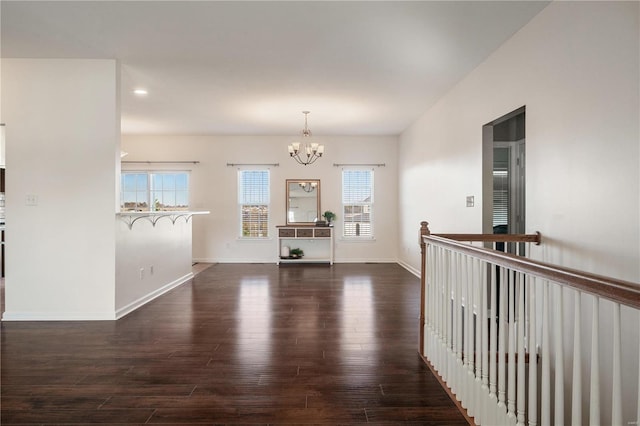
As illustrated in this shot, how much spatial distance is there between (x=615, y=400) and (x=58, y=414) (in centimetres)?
262

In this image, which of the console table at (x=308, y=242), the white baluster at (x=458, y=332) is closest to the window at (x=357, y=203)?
the console table at (x=308, y=242)

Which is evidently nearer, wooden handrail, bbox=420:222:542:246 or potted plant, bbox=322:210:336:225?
wooden handrail, bbox=420:222:542:246

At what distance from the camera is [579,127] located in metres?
2.45

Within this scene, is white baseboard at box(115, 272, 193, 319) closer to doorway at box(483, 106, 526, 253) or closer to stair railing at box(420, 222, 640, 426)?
stair railing at box(420, 222, 640, 426)

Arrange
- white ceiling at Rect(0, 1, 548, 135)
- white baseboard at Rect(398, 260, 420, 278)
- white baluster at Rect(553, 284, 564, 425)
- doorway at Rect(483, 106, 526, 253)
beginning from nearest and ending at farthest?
white baluster at Rect(553, 284, 564, 425) → white ceiling at Rect(0, 1, 548, 135) → doorway at Rect(483, 106, 526, 253) → white baseboard at Rect(398, 260, 420, 278)

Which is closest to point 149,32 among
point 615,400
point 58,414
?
point 58,414

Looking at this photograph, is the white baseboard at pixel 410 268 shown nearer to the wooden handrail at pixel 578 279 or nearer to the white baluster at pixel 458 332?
the white baluster at pixel 458 332

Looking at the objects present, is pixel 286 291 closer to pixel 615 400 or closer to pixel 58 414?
pixel 58 414

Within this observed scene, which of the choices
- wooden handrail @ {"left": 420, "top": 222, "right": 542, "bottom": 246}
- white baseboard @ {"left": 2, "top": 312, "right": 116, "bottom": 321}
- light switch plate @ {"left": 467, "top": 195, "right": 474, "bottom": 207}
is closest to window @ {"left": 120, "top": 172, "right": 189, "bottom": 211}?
white baseboard @ {"left": 2, "top": 312, "right": 116, "bottom": 321}

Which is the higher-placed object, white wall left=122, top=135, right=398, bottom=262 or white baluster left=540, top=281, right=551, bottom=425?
white wall left=122, top=135, right=398, bottom=262

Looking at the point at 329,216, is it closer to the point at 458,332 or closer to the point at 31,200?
the point at 31,200

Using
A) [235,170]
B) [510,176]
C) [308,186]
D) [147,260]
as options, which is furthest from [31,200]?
[510,176]

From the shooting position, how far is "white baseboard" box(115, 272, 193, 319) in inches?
155

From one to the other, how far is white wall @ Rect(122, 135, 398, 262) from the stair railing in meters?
5.05
